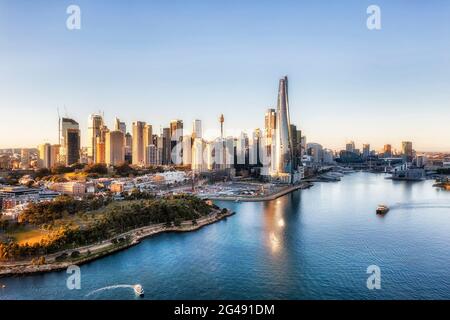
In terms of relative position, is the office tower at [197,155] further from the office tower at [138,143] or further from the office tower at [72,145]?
the office tower at [72,145]

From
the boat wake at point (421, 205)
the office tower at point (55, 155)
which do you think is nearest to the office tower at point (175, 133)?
the office tower at point (55, 155)

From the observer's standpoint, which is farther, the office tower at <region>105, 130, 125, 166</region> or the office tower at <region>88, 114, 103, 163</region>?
the office tower at <region>88, 114, 103, 163</region>

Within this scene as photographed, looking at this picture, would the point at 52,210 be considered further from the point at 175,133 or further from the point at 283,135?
the point at 175,133

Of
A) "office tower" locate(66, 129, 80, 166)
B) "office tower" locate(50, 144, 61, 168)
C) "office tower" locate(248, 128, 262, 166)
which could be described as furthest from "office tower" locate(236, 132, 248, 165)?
"office tower" locate(50, 144, 61, 168)

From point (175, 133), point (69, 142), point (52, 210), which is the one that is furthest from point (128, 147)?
point (52, 210)

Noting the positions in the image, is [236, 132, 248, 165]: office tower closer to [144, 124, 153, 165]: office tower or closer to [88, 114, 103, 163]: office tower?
[144, 124, 153, 165]: office tower

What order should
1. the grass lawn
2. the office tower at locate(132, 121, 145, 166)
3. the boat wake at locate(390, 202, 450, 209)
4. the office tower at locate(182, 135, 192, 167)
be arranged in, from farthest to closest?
1. the office tower at locate(132, 121, 145, 166)
2. the office tower at locate(182, 135, 192, 167)
3. the boat wake at locate(390, 202, 450, 209)
4. the grass lawn

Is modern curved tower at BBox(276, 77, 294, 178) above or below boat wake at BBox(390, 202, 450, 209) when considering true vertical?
above

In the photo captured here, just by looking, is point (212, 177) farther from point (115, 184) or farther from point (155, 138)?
point (155, 138)
